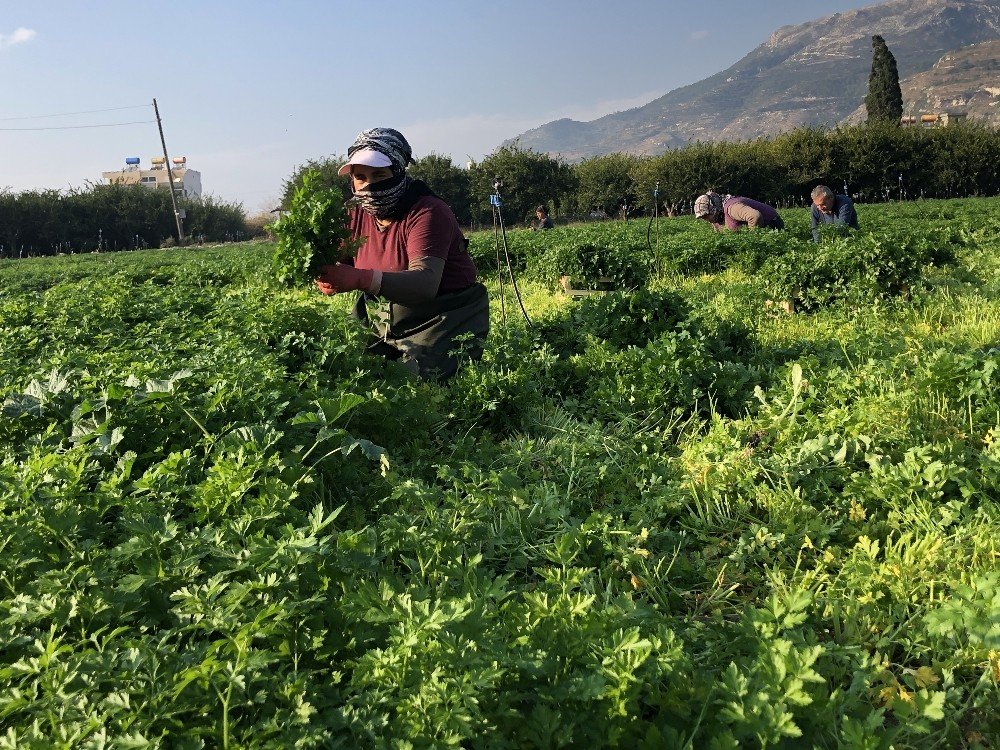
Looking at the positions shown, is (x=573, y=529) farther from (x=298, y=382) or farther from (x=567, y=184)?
(x=567, y=184)

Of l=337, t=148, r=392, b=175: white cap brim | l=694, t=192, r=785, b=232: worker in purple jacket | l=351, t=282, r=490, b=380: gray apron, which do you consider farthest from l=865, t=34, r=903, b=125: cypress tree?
l=337, t=148, r=392, b=175: white cap brim

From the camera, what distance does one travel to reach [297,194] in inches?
157

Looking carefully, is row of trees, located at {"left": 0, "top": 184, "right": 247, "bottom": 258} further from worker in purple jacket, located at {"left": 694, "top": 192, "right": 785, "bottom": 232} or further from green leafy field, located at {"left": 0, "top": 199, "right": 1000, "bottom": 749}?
green leafy field, located at {"left": 0, "top": 199, "right": 1000, "bottom": 749}

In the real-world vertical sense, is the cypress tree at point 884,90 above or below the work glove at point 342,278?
above

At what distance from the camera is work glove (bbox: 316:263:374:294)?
391 cm

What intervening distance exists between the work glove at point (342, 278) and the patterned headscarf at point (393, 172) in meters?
0.75

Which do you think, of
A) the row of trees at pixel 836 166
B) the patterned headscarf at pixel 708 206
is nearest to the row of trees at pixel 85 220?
the row of trees at pixel 836 166

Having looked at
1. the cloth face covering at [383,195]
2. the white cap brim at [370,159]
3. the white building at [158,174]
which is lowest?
the cloth face covering at [383,195]

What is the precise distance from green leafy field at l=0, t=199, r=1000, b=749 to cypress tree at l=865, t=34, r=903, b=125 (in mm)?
54833

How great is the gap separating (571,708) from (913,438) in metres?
2.49

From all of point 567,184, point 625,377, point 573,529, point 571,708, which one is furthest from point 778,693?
point 567,184

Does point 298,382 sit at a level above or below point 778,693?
above

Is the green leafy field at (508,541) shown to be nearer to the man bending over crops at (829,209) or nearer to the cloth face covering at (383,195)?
the cloth face covering at (383,195)

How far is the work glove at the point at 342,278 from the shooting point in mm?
3908
